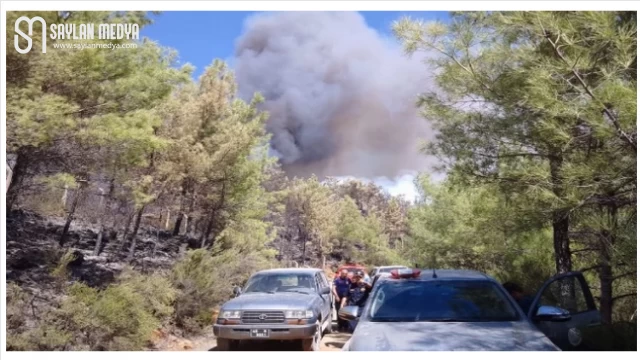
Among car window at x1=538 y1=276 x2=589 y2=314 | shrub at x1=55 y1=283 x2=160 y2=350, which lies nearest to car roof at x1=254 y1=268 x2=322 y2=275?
shrub at x1=55 y1=283 x2=160 y2=350

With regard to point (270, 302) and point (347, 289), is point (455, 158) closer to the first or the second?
point (270, 302)

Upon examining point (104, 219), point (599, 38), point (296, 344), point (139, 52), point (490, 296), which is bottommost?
point (296, 344)

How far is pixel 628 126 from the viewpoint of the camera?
519 centimetres

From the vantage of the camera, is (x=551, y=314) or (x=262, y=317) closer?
(x=551, y=314)

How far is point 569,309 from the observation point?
562 cm

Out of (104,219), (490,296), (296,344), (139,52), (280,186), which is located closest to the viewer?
(490,296)

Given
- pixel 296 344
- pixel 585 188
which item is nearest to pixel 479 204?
pixel 585 188

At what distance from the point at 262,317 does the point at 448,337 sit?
381 centimetres

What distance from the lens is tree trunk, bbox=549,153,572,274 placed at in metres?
6.25

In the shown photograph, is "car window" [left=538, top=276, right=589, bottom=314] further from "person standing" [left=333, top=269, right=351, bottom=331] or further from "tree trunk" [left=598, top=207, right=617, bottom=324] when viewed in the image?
"person standing" [left=333, top=269, right=351, bottom=331]

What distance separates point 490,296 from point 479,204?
4504 mm

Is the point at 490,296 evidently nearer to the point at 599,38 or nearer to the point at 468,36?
the point at 599,38

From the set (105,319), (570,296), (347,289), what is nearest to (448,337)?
(570,296)

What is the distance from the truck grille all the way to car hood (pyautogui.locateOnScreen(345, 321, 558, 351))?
3099mm
